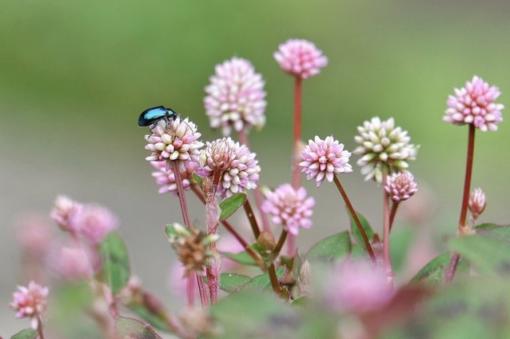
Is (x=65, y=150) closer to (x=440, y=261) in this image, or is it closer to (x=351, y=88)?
(x=351, y=88)

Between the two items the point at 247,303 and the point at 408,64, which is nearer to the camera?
the point at 247,303

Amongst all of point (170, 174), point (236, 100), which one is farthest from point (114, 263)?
point (236, 100)

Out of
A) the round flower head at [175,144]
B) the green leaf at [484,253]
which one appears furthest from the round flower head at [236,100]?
the green leaf at [484,253]

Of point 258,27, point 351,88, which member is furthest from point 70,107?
point 351,88

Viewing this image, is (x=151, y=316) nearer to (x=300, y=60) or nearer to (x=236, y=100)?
(x=236, y=100)

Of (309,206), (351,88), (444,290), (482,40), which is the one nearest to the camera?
(444,290)
